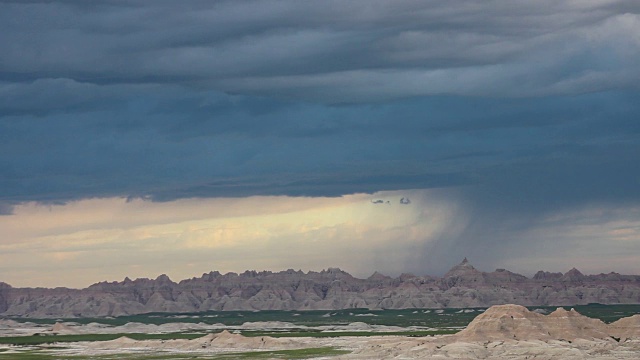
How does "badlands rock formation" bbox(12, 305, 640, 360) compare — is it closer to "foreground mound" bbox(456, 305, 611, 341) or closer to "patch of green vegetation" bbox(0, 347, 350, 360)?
"foreground mound" bbox(456, 305, 611, 341)

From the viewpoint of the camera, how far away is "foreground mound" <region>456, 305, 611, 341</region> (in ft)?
573

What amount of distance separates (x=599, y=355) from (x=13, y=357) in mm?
94306

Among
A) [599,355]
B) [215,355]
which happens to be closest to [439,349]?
[599,355]

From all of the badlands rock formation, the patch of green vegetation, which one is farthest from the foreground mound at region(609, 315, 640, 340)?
the patch of green vegetation

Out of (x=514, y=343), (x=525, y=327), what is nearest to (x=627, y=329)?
A: (x=525, y=327)

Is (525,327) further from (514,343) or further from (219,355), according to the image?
(219,355)

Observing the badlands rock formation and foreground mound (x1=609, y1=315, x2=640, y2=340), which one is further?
foreground mound (x1=609, y1=315, x2=640, y2=340)

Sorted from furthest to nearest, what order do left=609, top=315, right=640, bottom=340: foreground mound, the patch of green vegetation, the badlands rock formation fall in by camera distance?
left=609, top=315, right=640, bottom=340: foreground mound
the patch of green vegetation
the badlands rock formation

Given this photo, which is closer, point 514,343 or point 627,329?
point 514,343

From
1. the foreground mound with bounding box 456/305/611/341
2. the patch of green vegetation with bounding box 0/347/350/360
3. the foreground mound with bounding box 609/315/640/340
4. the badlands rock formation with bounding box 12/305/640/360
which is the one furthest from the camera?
the foreground mound with bounding box 609/315/640/340

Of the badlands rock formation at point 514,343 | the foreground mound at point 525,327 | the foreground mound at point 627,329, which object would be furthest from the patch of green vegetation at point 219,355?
the foreground mound at point 627,329

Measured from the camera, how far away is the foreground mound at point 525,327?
175 m

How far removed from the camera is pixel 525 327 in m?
178

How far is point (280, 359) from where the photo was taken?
16325 centimetres
